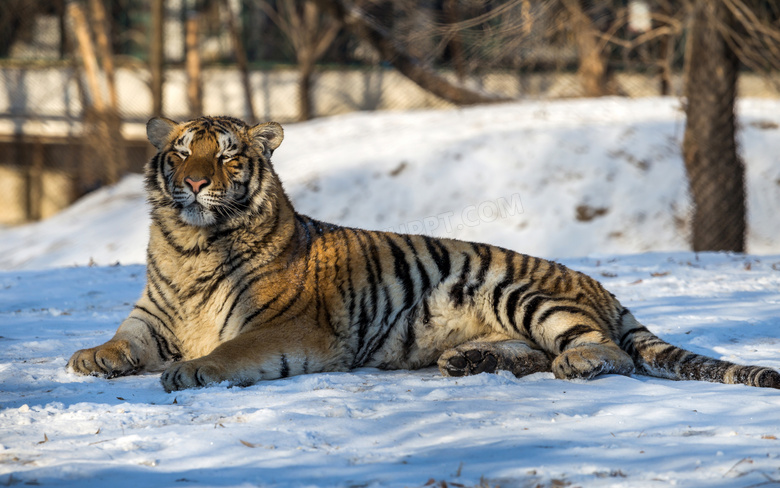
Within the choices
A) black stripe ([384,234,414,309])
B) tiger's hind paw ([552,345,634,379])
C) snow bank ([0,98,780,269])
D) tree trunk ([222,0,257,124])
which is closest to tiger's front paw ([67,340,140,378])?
black stripe ([384,234,414,309])

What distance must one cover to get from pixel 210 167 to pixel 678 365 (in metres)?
2.28

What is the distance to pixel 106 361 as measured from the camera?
136 inches

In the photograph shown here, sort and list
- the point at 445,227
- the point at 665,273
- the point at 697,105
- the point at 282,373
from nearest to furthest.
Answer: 1. the point at 282,373
2. the point at 665,273
3. the point at 697,105
4. the point at 445,227

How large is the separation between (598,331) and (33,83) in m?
15.0

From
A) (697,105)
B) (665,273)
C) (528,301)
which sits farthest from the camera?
(697,105)

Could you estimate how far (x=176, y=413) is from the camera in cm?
282

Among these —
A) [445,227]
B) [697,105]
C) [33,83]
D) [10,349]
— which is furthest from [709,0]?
[33,83]

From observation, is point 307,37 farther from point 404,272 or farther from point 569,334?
point 569,334

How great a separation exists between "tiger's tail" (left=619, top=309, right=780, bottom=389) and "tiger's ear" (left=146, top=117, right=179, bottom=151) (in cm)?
242

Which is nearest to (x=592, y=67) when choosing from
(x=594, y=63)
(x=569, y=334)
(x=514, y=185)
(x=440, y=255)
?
(x=594, y=63)

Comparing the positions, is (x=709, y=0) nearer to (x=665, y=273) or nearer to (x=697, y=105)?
(x=697, y=105)

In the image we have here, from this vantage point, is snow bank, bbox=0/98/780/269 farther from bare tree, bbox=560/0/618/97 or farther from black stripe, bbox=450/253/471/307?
black stripe, bbox=450/253/471/307

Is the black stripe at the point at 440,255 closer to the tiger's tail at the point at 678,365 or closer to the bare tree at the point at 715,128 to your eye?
the tiger's tail at the point at 678,365

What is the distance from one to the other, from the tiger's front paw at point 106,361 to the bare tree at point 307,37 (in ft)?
39.4
